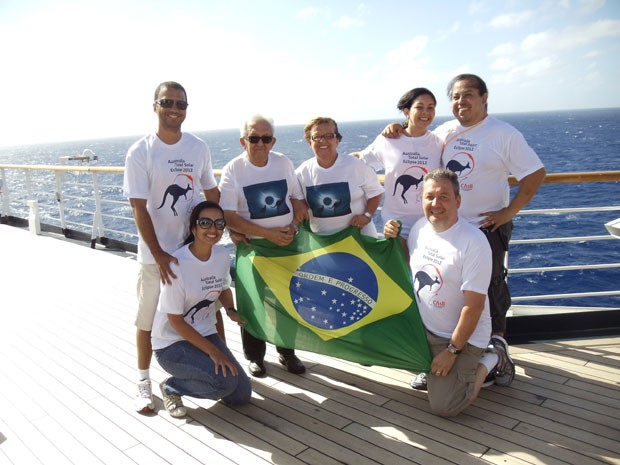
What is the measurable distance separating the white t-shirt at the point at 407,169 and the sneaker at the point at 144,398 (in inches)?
74.0

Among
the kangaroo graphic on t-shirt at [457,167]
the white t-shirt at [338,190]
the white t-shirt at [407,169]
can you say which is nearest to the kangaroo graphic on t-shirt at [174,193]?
the white t-shirt at [338,190]

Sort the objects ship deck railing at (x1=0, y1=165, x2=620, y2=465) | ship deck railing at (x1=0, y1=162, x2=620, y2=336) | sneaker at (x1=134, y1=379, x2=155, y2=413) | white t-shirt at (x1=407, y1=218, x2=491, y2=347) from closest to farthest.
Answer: ship deck railing at (x1=0, y1=165, x2=620, y2=465) → white t-shirt at (x1=407, y1=218, x2=491, y2=347) → sneaker at (x1=134, y1=379, x2=155, y2=413) → ship deck railing at (x1=0, y1=162, x2=620, y2=336)

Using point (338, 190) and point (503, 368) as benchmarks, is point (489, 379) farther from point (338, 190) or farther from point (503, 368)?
point (338, 190)

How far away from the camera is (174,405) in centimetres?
286

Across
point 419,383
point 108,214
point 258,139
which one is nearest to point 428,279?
point 419,383

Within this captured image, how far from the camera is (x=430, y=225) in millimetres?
2857

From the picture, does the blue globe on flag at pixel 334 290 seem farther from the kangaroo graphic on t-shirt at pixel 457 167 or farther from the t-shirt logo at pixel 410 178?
the kangaroo graphic on t-shirt at pixel 457 167

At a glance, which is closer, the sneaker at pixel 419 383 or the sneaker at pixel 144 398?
Result: the sneaker at pixel 144 398

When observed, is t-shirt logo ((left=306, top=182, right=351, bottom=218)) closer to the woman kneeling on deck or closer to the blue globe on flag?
the blue globe on flag

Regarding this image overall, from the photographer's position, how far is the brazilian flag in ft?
9.54

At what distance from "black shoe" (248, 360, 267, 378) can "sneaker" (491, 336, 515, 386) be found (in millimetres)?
1529

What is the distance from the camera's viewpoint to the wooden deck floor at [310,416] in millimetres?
2447

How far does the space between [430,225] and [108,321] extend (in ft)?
10.2

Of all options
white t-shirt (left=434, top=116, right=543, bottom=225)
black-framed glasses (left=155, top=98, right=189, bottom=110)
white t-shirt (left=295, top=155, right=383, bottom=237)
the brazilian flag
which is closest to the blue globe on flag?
the brazilian flag
